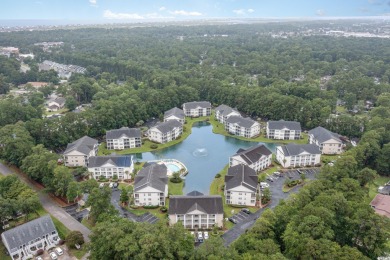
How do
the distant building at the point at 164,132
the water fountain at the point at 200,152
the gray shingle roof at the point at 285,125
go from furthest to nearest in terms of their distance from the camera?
1. the gray shingle roof at the point at 285,125
2. the distant building at the point at 164,132
3. the water fountain at the point at 200,152

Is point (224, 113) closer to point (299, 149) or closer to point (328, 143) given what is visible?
point (299, 149)

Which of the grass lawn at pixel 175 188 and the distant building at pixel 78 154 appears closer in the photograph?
the grass lawn at pixel 175 188

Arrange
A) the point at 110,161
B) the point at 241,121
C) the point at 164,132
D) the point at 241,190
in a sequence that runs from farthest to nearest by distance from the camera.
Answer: the point at 241,121, the point at 164,132, the point at 110,161, the point at 241,190

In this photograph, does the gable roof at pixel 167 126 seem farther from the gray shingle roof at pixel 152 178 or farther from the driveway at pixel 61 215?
the driveway at pixel 61 215

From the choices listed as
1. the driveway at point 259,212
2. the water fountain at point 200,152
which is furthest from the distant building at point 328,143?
the water fountain at point 200,152

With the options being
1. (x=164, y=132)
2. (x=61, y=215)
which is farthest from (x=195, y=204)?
(x=164, y=132)

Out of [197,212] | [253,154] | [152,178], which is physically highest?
[152,178]

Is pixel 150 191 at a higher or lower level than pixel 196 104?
lower

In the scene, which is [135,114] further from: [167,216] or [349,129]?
[349,129]
